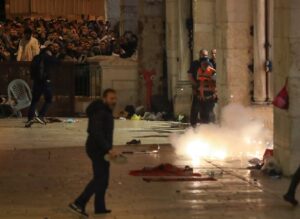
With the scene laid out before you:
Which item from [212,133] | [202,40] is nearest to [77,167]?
[212,133]

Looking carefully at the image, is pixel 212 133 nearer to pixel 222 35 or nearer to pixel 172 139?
pixel 172 139

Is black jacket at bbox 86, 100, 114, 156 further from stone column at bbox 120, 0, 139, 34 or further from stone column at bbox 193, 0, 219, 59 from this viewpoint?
stone column at bbox 120, 0, 139, 34

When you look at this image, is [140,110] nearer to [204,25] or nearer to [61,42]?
[204,25]

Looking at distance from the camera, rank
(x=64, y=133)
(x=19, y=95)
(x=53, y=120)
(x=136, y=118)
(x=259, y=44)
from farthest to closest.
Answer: (x=136, y=118), (x=19, y=95), (x=53, y=120), (x=64, y=133), (x=259, y=44)

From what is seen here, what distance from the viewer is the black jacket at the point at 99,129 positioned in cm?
1007

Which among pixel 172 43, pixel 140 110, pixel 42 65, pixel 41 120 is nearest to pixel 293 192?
pixel 42 65

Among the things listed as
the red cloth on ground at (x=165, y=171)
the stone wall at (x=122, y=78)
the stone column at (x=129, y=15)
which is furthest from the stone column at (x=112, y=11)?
the red cloth on ground at (x=165, y=171)

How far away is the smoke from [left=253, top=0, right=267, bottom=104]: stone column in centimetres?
61

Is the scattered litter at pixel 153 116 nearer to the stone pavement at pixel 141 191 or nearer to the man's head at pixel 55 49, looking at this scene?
the man's head at pixel 55 49

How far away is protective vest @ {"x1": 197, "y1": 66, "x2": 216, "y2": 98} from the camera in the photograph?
746 inches

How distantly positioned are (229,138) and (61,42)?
1093cm

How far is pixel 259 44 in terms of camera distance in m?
18.1

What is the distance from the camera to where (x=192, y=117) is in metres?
19.2

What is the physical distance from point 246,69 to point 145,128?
365cm
